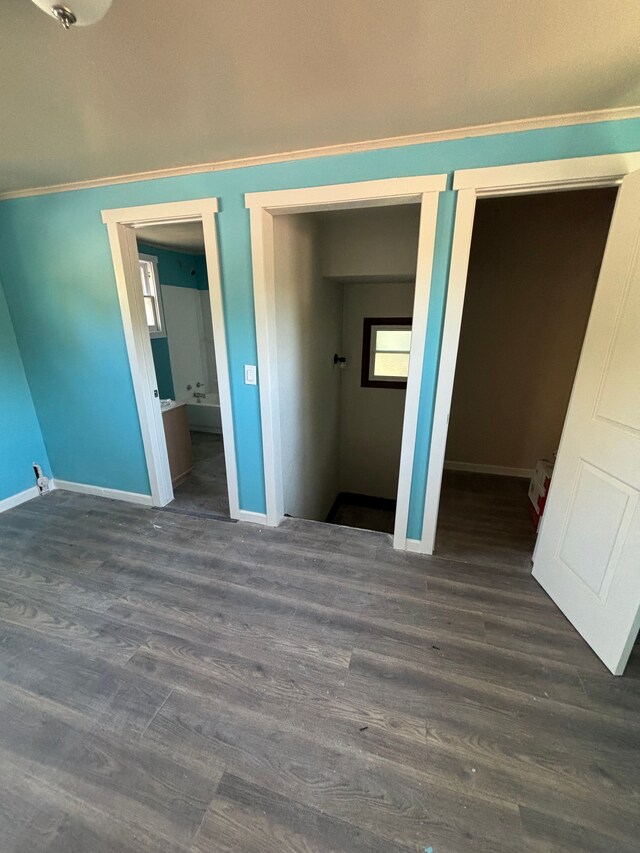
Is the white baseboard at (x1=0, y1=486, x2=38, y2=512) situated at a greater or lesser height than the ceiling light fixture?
lesser

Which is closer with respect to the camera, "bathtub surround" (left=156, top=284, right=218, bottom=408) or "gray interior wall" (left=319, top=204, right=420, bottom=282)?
"gray interior wall" (left=319, top=204, right=420, bottom=282)

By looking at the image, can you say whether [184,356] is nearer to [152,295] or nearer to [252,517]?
[152,295]

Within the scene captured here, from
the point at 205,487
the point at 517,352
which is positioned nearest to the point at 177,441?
the point at 205,487

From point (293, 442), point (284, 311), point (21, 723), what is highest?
point (284, 311)

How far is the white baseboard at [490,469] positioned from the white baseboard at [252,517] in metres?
2.20

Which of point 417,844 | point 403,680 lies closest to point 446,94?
point 403,680

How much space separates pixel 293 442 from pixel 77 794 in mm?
2085

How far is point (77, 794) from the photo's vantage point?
1111 mm

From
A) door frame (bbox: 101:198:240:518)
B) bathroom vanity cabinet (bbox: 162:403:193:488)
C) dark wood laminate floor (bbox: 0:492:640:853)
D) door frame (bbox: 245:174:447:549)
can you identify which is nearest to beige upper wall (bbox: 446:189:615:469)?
door frame (bbox: 245:174:447:549)

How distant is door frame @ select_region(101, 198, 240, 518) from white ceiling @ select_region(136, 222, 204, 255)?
2.64 ft

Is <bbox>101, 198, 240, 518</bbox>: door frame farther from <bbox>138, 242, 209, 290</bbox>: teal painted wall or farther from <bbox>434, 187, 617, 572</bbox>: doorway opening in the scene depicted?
<bbox>138, 242, 209, 290</bbox>: teal painted wall

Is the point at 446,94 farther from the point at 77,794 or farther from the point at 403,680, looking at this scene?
the point at 77,794

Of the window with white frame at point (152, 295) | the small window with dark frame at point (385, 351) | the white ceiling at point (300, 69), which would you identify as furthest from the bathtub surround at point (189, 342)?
the white ceiling at point (300, 69)

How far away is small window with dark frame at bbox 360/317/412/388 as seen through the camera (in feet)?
12.6
